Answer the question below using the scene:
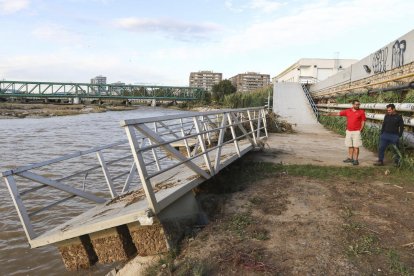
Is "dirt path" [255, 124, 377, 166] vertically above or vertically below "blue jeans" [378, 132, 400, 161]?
below

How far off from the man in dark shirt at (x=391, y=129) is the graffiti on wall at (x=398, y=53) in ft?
14.8

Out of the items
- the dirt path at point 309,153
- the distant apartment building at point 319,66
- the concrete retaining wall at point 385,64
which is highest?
the distant apartment building at point 319,66

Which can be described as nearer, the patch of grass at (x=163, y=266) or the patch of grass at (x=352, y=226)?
the patch of grass at (x=163, y=266)

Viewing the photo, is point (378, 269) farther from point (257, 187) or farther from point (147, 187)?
point (257, 187)

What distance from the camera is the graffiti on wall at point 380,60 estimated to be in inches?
512

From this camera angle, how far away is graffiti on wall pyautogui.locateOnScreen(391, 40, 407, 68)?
11.3 meters

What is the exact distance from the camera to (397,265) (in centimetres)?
356

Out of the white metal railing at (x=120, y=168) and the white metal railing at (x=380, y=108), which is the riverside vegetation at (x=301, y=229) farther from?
the white metal railing at (x=380, y=108)

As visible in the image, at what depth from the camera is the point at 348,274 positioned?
3.46 meters

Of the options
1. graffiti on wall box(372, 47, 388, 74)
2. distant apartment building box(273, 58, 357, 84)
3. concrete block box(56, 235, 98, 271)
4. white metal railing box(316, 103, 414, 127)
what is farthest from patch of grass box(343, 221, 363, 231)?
distant apartment building box(273, 58, 357, 84)

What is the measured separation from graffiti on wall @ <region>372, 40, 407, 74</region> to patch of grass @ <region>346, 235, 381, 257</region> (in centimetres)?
902

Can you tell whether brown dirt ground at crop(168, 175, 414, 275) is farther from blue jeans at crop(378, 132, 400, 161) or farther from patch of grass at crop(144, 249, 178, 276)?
blue jeans at crop(378, 132, 400, 161)

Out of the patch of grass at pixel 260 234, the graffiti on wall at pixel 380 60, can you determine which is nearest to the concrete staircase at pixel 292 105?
the graffiti on wall at pixel 380 60

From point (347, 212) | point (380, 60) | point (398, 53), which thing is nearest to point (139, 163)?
point (347, 212)
